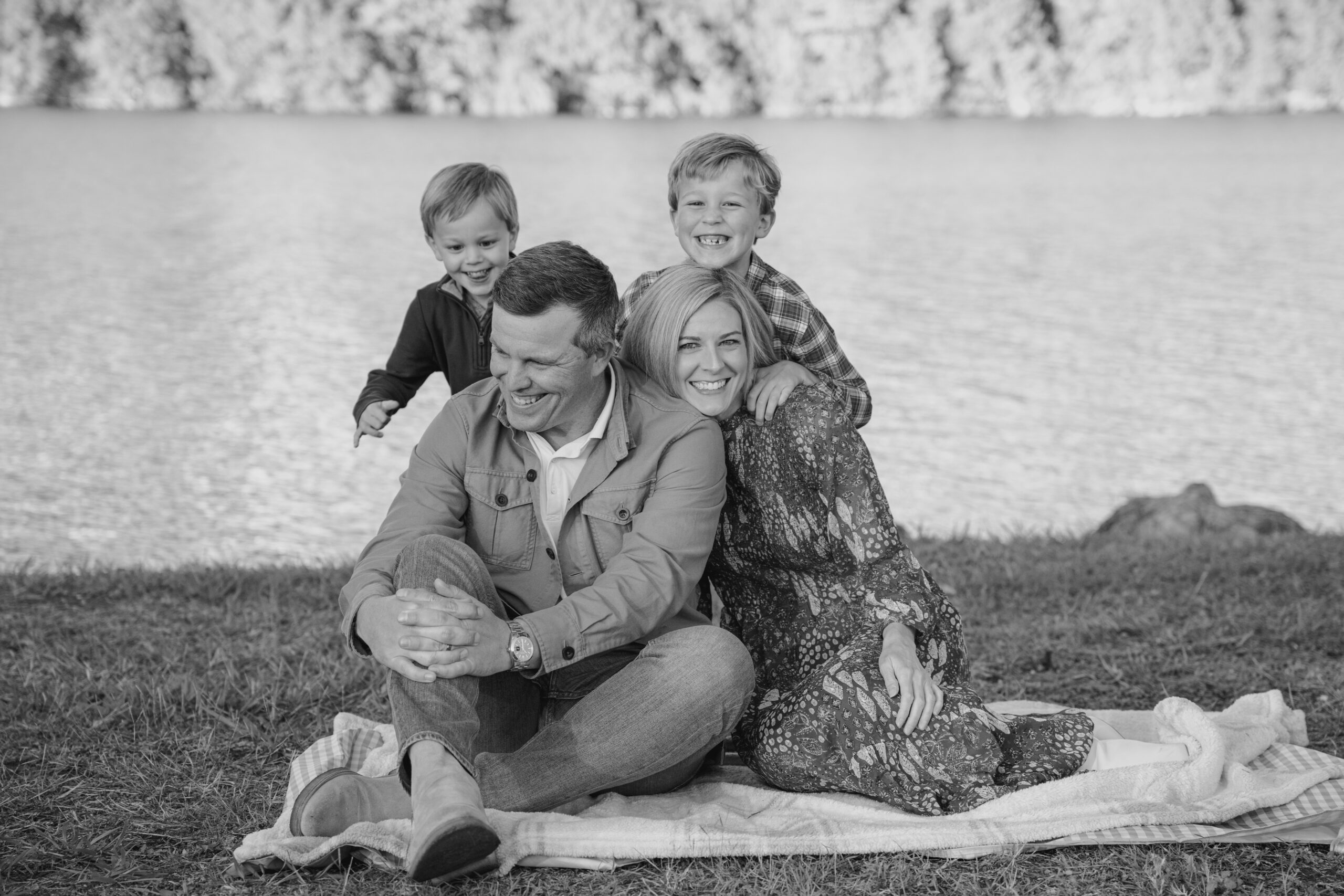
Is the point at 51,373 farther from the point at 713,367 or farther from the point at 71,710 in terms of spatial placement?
the point at 713,367

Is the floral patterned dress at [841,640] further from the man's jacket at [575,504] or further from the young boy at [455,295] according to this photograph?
the young boy at [455,295]

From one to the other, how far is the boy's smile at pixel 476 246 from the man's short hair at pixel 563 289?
116 centimetres

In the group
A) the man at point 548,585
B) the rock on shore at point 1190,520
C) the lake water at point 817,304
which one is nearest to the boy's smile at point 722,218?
the man at point 548,585

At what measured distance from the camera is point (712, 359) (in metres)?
3.48

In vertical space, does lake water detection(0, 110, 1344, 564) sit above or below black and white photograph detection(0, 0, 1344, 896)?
below

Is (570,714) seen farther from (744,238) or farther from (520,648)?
(744,238)

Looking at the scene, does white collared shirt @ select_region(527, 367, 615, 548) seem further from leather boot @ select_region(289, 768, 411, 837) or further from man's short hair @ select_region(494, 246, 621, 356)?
leather boot @ select_region(289, 768, 411, 837)

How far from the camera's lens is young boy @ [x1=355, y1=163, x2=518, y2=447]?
450cm

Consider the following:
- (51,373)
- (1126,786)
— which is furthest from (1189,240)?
(1126,786)

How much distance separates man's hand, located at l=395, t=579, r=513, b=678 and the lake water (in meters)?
5.03

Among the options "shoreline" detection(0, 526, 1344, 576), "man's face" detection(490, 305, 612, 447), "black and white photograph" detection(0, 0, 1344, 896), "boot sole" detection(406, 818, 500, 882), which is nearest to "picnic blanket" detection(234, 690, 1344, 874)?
"black and white photograph" detection(0, 0, 1344, 896)

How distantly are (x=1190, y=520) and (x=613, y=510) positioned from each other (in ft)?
17.7

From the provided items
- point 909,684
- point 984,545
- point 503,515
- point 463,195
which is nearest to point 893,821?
point 909,684

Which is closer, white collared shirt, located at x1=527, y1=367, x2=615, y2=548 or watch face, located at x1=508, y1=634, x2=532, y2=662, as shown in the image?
watch face, located at x1=508, y1=634, x2=532, y2=662
